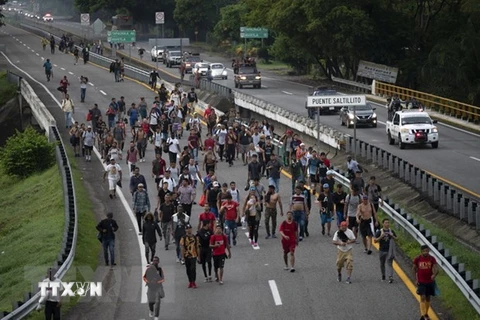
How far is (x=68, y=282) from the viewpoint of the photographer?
2223 cm

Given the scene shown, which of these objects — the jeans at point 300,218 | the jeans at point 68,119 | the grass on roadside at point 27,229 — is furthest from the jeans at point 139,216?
the jeans at point 68,119

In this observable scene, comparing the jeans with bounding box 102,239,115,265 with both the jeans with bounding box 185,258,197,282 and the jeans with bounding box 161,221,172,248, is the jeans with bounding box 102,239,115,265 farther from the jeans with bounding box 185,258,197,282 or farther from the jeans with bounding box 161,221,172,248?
the jeans with bounding box 185,258,197,282

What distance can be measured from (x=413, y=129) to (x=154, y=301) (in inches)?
1067

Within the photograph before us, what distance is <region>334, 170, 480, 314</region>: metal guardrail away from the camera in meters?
19.0

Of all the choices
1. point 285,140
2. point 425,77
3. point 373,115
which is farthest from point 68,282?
point 425,77

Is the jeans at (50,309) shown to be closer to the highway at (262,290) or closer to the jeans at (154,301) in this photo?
the highway at (262,290)

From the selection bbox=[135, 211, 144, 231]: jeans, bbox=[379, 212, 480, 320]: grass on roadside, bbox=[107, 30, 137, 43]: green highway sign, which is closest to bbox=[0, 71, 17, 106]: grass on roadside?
bbox=[107, 30, 137, 43]: green highway sign

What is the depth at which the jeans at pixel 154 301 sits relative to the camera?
19.7 m

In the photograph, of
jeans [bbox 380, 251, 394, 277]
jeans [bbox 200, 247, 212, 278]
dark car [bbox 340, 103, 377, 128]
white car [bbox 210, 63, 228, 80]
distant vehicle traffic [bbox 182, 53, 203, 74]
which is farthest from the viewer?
distant vehicle traffic [bbox 182, 53, 203, 74]

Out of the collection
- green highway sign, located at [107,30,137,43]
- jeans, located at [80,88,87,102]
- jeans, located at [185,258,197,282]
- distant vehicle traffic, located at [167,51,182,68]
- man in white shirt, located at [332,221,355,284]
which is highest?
man in white shirt, located at [332,221,355,284]

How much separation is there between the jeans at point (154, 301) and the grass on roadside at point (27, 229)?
3404mm

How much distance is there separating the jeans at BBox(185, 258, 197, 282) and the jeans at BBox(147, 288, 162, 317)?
2260 millimetres

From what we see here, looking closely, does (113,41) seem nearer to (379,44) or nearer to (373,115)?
(379,44)

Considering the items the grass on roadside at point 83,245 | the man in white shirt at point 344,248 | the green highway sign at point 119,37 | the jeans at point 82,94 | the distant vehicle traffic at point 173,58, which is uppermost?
the man in white shirt at point 344,248
